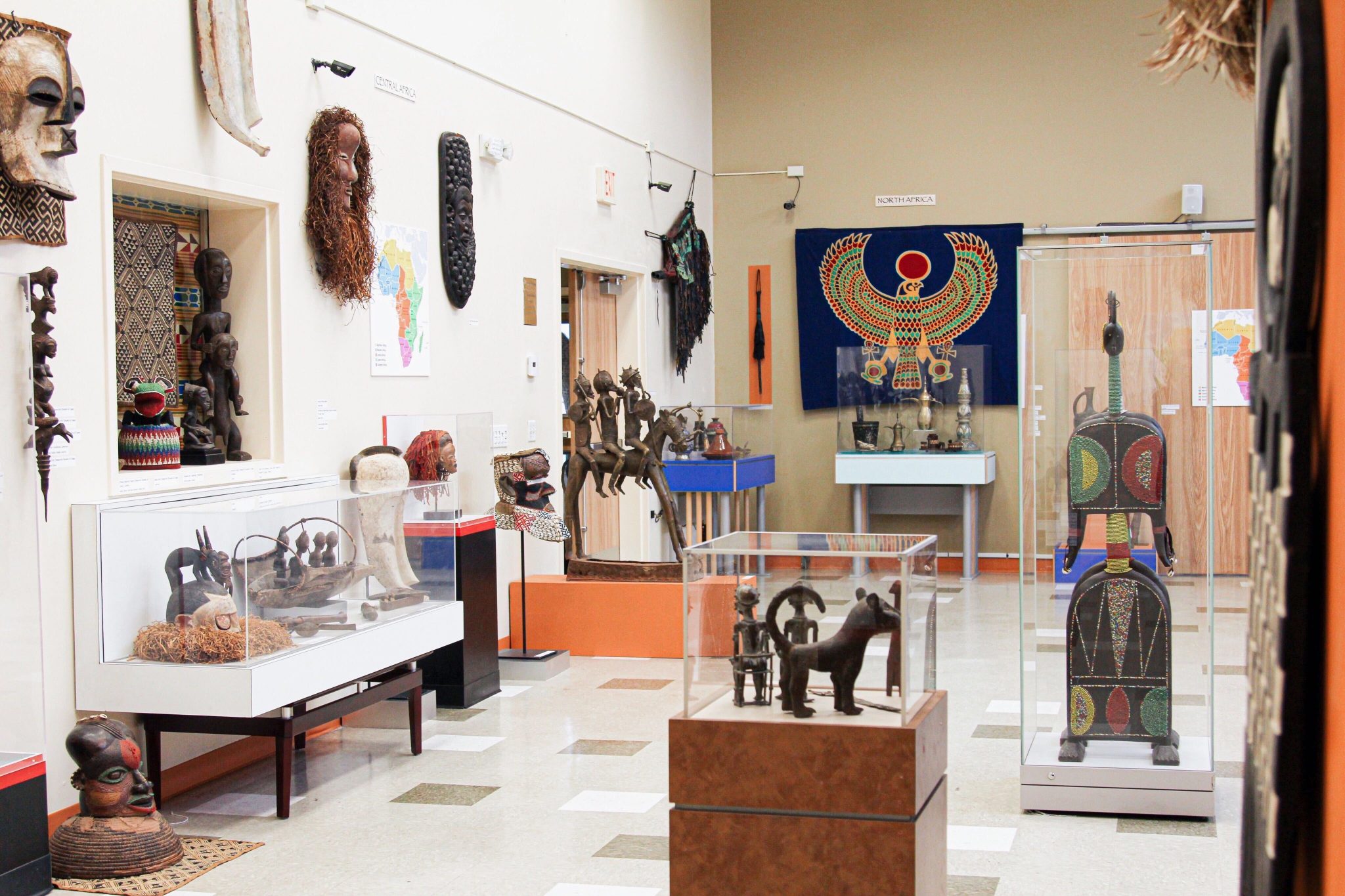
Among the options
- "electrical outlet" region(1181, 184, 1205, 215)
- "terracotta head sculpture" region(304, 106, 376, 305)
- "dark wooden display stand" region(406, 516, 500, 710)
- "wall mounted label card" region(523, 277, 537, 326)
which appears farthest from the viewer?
"electrical outlet" region(1181, 184, 1205, 215)

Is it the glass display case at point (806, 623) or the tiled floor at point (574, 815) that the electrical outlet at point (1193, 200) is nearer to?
the tiled floor at point (574, 815)

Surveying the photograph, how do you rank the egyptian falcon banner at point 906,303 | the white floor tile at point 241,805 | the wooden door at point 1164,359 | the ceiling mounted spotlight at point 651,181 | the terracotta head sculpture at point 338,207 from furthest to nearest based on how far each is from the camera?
the egyptian falcon banner at point 906,303 < the ceiling mounted spotlight at point 651,181 < the terracotta head sculpture at point 338,207 < the white floor tile at point 241,805 < the wooden door at point 1164,359

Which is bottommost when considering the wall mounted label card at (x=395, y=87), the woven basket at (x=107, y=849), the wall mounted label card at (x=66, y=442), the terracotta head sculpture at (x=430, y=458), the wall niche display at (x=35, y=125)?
the woven basket at (x=107, y=849)

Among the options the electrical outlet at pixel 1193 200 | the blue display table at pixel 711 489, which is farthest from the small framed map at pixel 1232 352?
the blue display table at pixel 711 489

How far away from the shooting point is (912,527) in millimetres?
11297

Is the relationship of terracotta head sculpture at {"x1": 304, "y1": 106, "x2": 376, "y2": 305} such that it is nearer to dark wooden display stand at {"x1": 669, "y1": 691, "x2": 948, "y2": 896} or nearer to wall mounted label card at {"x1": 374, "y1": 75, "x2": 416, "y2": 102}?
wall mounted label card at {"x1": 374, "y1": 75, "x2": 416, "y2": 102}

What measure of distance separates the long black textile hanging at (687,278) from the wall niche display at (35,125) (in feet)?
20.8

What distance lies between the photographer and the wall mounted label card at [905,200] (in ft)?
37.2

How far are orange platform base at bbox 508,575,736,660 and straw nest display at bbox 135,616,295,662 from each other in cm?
303

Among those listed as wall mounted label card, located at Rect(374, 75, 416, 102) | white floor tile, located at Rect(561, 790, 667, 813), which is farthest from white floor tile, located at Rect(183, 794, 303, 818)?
wall mounted label card, located at Rect(374, 75, 416, 102)

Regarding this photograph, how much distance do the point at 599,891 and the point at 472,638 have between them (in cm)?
263

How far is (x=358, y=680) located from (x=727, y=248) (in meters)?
7.55

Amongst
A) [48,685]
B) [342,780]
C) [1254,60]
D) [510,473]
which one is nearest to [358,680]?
[342,780]

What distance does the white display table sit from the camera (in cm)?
1050
